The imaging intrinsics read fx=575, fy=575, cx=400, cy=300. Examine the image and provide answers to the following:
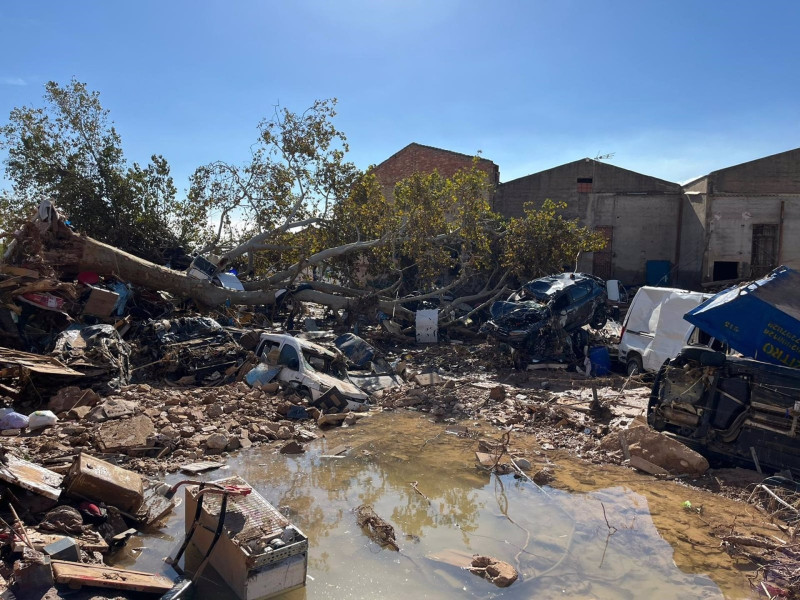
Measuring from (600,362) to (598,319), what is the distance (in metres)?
2.58

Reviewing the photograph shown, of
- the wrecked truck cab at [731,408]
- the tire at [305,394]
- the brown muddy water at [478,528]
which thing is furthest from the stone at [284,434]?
the wrecked truck cab at [731,408]

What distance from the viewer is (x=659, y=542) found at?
5727 millimetres

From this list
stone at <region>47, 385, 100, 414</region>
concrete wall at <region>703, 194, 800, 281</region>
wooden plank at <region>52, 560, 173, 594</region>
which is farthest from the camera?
concrete wall at <region>703, 194, 800, 281</region>

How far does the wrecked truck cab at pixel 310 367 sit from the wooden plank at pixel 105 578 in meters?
6.05

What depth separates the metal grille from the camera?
4.57 meters

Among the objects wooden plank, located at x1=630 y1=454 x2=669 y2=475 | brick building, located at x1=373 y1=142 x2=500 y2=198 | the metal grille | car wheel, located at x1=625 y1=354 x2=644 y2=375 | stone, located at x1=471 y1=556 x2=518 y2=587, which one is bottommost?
stone, located at x1=471 y1=556 x2=518 y2=587

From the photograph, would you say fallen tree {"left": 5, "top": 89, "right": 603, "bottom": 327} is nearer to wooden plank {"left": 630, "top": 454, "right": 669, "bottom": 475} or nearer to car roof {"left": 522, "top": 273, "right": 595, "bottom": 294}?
car roof {"left": 522, "top": 273, "right": 595, "bottom": 294}

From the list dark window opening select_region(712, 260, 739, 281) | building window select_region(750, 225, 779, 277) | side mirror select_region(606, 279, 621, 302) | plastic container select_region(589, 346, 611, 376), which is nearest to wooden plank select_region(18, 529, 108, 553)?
plastic container select_region(589, 346, 611, 376)

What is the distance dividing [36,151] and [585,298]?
17.7 meters

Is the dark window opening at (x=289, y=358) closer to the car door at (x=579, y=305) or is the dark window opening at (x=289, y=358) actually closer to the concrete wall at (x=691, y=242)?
the car door at (x=579, y=305)

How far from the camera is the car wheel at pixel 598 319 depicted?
15.6 meters

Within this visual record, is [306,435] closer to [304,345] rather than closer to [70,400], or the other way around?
[304,345]

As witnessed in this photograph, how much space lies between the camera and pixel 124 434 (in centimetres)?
775

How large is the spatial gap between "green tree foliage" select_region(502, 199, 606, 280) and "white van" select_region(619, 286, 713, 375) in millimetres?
6225
